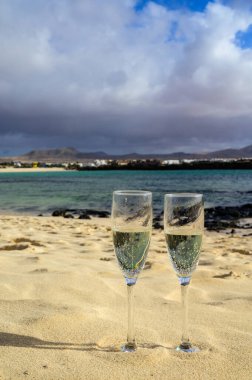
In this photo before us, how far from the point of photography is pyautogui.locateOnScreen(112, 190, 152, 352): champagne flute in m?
1.70

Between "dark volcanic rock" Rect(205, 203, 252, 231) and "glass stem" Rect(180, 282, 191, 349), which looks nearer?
"glass stem" Rect(180, 282, 191, 349)

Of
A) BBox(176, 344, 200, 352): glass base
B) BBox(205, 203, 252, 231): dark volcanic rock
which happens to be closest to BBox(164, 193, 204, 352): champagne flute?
BBox(176, 344, 200, 352): glass base

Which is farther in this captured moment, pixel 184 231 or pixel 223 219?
pixel 223 219

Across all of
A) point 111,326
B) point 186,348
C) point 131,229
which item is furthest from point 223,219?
point 131,229

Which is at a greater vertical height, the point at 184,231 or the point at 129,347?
the point at 184,231

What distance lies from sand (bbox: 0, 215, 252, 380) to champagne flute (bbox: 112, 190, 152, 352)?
0.23m

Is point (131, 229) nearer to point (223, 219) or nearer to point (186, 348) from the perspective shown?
point (186, 348)

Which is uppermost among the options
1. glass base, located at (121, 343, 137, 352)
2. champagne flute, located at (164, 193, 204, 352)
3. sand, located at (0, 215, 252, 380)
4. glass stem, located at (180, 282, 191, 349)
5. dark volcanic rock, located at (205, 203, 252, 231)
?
champagne flute, located at (164, 193, 204, 352)

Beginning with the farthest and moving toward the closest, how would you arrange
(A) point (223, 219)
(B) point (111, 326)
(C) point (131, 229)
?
(A) point (223, 219), (B) point (111, 326), (C) point (131, 229)

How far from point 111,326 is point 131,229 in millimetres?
619

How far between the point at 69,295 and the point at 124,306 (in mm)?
387

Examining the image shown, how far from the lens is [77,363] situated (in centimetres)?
164

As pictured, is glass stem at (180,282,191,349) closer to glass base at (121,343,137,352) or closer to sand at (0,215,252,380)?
sand at (0,215,252,380)

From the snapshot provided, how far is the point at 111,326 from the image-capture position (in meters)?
2.04
